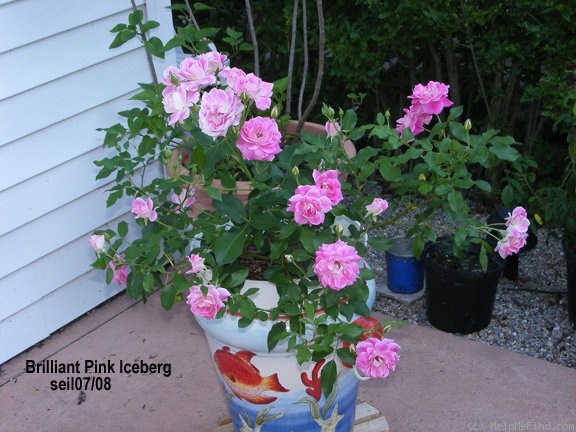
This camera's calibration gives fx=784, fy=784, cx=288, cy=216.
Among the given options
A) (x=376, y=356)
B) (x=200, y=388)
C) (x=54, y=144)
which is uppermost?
(x=54, y=144)

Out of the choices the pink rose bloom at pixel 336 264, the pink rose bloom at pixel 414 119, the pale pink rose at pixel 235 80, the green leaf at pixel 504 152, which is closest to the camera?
the pink rose bloom at pixel 336 264

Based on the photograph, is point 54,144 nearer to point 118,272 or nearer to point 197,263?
point 118,272

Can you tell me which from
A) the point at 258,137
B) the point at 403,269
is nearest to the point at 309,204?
the point at 258,137

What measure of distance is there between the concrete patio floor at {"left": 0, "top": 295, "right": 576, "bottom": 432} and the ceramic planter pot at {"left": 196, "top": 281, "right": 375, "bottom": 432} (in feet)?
1.32

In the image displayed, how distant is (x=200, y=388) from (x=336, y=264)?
Result: 113cm

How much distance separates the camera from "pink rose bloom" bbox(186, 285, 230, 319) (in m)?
1.71

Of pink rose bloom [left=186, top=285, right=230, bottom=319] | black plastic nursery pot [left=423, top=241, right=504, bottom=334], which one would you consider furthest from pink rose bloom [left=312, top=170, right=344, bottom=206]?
black plastic nursery pot [left=423, top=241, right=504, bottom=334]

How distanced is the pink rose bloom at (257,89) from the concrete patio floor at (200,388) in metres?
1.13

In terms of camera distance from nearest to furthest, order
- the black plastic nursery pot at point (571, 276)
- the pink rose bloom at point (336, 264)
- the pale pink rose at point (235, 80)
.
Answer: the pink rose bloom at point (336, 264) → the pale pink rose at point (235, 80) → the black plastic nursery pot at point (571, 276)

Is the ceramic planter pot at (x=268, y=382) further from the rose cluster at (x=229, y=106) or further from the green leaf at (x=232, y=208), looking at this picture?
the rose cluster at (x=229, y=106)

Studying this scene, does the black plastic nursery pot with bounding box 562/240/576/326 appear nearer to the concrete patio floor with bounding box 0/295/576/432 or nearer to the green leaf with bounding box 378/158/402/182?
the concrete patio floor with bounding box 0/295/576/432

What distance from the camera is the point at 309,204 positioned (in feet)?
5.29

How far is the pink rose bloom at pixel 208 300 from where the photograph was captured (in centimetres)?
171

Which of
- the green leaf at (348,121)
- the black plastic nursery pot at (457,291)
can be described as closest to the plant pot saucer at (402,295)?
the black plastic nursery pot at (457,291)
